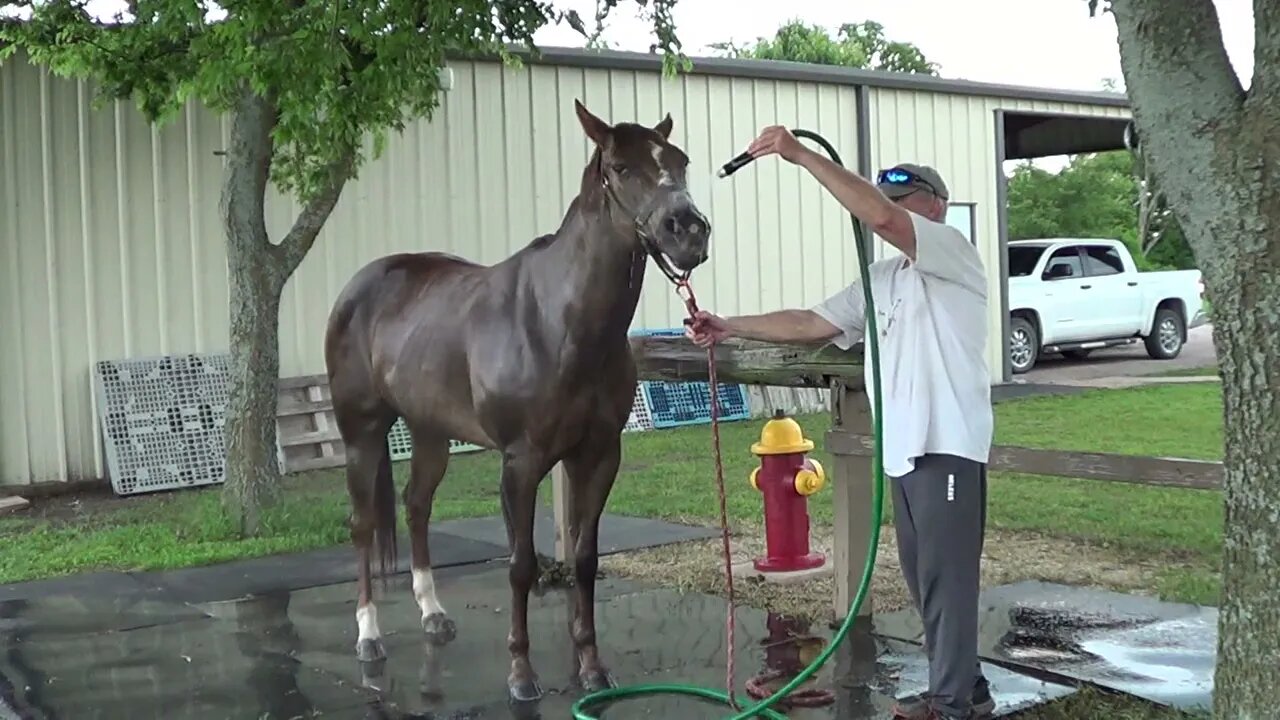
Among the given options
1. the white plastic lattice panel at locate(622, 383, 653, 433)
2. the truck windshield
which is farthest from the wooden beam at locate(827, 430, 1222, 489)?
the truck windshield

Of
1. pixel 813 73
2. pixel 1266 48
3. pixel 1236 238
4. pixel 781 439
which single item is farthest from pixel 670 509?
pixel 813 73

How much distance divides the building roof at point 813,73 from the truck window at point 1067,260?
2.17 meters

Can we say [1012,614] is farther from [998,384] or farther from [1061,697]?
[998,384]

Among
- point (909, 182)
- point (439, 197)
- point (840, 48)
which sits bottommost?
point (909, 182)

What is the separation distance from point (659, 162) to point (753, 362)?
64.5 inches

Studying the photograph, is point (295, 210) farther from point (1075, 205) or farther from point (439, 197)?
point (1075, 205)

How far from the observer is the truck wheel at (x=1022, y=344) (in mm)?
17422

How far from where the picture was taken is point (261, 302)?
805cm

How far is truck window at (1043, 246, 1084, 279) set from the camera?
18.1m

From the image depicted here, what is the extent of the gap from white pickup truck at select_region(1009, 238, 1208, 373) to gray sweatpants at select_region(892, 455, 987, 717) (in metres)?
13.9

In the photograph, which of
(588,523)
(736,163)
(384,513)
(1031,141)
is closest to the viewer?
(736,163)

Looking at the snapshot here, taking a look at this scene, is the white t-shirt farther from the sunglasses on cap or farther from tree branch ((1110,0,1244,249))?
tree branch ((1110,0,1244,249))

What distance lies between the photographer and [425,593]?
547 centimetres

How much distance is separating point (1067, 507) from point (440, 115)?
7092 mm
